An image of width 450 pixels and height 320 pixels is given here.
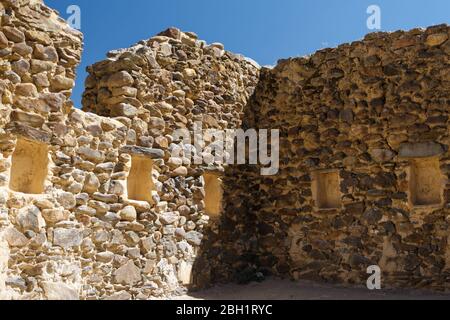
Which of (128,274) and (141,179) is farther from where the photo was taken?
(141,179)

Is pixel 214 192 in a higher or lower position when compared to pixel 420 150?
lower

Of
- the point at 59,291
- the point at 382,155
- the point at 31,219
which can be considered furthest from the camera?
the point at 382,155

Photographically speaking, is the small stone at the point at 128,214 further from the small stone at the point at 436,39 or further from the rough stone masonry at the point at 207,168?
the small stone at the point at 436,39

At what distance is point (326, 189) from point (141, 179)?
2794 millimetres

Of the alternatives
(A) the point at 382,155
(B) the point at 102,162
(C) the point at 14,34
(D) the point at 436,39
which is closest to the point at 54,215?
(B) the point at 102,162

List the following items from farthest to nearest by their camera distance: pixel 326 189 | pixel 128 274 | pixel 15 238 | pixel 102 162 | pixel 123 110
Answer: pixel 326 189, pixel 123 110, pixel 128 274, pixel 102 162, pixel 15 238

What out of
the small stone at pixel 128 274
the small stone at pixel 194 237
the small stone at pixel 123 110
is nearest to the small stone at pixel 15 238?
the small stone at pixel 128 274

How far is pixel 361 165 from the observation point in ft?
23.3

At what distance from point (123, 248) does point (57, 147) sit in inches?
57.5

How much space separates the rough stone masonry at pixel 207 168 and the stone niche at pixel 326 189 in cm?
2

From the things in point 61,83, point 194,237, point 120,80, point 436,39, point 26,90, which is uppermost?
point 436,39

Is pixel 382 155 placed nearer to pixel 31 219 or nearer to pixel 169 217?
pixel 169 217

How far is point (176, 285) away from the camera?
21.3ft
